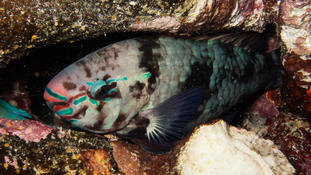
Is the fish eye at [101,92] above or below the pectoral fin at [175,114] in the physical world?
above

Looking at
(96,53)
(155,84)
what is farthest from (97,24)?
(155,84)

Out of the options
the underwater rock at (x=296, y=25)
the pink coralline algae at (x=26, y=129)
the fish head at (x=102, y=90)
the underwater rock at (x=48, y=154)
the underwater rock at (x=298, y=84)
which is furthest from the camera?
the fish head at (x=102, y=90)

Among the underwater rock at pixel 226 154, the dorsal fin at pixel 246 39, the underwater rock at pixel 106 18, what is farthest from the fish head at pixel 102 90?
the dorsal fin at pixel 246 39

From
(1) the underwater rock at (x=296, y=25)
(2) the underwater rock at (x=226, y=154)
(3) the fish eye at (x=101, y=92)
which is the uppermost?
(1) the underwater rock at (x=296, y=25)

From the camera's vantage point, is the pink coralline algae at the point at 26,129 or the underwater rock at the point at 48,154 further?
the pink coralline algae at the point at 26,129

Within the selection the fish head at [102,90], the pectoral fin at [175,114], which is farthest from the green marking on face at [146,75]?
the pectoral fin at [175,114]

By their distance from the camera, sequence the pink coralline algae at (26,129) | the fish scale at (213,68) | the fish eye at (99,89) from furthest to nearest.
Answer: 1. the fish scale at (213,68)
2. the fish eye at (99,89)
3. the pink coralline algae at (26,129)

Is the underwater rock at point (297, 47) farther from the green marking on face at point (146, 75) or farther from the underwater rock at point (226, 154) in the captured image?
the green marking on face at point (146, 75)

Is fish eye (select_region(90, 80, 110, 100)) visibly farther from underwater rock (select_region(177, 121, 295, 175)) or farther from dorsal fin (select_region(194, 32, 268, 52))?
dorsal fin (select_region(194, 32, 268, 52))
